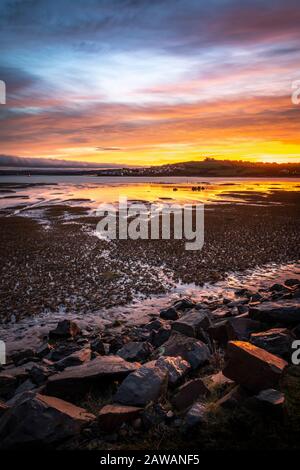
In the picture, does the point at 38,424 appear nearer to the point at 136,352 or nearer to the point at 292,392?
the point at 136,352

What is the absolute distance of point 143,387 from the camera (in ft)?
20.4

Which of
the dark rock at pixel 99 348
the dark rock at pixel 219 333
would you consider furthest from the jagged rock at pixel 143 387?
the dark rock at pixel 99 348

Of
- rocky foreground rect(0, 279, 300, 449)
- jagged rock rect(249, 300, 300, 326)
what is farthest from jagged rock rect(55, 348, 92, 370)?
jagged rock rect(249, 300, 300, 326)

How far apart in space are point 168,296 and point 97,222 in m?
21.6

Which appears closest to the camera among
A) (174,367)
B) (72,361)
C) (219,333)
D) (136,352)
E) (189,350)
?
(174,367)

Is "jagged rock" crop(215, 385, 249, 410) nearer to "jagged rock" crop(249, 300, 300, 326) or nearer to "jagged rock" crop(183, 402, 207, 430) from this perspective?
"jagged rock" crop(183, 402, 207, 430)

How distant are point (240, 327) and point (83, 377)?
4.27 m

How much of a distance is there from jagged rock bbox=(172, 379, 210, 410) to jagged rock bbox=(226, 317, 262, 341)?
111 inches

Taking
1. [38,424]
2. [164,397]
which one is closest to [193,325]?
[164,397]

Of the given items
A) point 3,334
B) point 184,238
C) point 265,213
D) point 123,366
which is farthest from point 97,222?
point 123,366

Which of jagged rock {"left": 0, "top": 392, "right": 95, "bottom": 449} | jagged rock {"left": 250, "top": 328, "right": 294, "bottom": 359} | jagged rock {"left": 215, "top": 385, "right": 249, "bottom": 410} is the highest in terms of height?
jagged rock {"left": 250, "top": 328, "right": 294, "bottom": 359}

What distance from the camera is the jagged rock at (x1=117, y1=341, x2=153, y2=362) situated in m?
8.99

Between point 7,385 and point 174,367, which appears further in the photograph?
point 7,385

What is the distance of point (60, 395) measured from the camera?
6.82m
